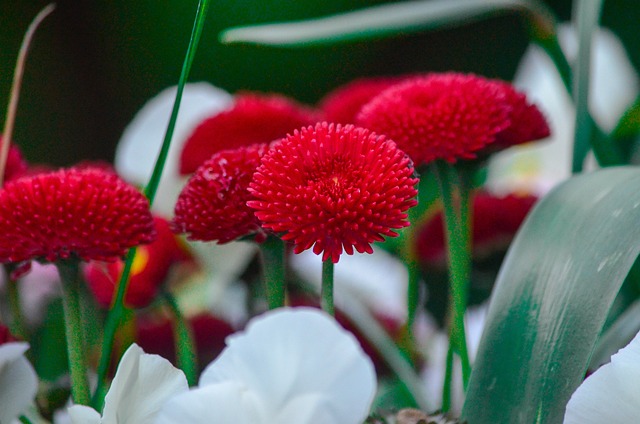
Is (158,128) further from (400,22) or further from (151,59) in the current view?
(151,59)

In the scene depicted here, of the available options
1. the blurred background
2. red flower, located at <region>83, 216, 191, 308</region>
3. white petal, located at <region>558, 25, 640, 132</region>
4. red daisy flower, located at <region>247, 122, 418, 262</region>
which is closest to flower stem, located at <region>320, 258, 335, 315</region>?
red daisy flower, located at <region>247, 122, 418, 262</region>

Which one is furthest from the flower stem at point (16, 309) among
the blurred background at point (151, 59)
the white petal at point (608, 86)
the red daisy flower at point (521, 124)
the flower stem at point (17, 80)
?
the blurred background at point (151, 59)

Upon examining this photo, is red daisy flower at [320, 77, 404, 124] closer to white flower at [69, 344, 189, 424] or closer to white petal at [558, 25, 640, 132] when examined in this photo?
white flower at [69, 344, 189, 424]

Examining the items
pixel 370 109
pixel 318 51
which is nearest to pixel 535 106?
Answer: pixel 370 109

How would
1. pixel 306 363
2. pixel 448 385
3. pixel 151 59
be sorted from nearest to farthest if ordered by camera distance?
pixel 306 363 < pixel 448 385 < pixel 151 59

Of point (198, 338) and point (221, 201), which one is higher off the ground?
point (221, 201)

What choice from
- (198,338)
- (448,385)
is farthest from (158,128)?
(448,385)

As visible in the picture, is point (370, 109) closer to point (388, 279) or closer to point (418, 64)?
point (388, 279)

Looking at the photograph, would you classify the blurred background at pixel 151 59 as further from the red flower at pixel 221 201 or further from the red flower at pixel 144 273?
the red flower at pixel 221 201
